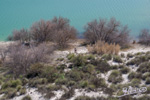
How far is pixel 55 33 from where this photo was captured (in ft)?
95.5

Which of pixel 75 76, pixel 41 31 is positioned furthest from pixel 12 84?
pixel 41 31

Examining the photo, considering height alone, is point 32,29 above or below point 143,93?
above

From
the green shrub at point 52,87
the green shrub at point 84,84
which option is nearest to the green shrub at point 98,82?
the green shrub at point 84,84

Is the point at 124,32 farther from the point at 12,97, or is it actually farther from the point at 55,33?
the point at 12,97

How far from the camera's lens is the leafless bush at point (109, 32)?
98.8 ft

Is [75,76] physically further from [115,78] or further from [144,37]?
[144,37]

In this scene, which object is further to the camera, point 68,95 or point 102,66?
point 102,66

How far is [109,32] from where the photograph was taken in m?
30.2

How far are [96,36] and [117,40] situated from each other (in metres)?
3.39

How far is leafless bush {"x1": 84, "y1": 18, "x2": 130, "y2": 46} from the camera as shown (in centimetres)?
3011

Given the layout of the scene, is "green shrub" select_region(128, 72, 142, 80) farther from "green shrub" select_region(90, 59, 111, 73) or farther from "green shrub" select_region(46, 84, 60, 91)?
"green shrub" select_region(46, 84, 60, 91)

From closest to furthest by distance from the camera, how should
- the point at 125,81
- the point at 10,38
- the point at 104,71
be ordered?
1. the point at 125,81
2. the point at 104,71
3. the point at 10,38

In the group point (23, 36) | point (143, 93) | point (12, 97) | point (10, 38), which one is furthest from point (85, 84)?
point (10, 38)

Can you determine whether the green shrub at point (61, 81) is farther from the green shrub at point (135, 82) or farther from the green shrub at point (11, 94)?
the green shrub at point (135, 82)
